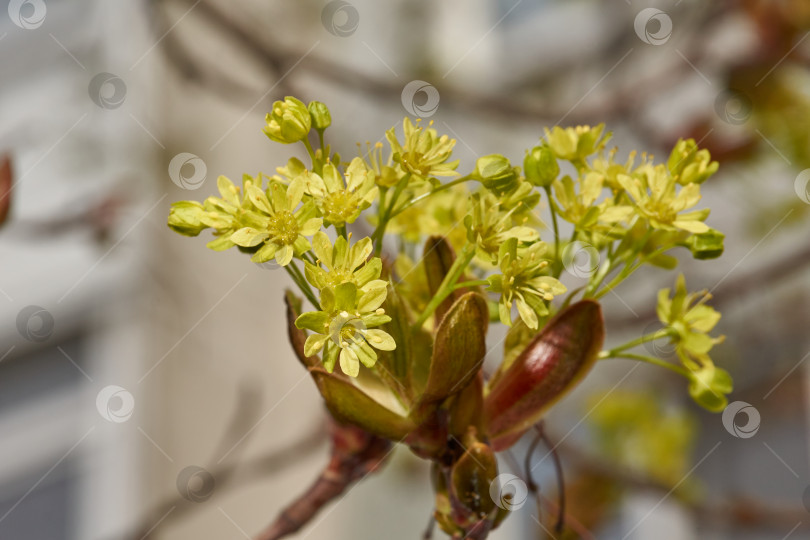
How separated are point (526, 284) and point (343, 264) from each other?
0.09 metres

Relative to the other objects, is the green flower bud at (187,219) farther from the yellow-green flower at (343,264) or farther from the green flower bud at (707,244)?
the green flower bud at (707,244)

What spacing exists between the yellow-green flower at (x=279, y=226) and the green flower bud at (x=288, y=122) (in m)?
0.04

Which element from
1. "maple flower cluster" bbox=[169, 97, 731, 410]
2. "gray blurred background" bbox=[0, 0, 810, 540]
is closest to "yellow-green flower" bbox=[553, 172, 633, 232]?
"maple flower cluster" bbox=[169, 97, 731, 410]

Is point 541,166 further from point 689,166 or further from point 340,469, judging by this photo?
point 340,469

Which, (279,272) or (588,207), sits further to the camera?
(279,272)

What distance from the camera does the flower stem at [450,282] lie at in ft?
1.17

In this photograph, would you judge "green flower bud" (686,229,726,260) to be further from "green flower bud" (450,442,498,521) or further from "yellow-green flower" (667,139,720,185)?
"green flower bud" (450,442,498,521)

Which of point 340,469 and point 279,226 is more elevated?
point 279,226

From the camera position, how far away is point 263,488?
194 centimetres

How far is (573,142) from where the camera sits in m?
0.40

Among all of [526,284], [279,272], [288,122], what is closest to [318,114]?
[288,122]

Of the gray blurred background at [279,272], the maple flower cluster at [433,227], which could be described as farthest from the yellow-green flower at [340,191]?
the gray blurred background at [279,272]

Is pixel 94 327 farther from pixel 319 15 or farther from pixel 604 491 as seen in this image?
pixel 604 491

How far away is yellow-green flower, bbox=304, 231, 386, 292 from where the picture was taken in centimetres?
32
